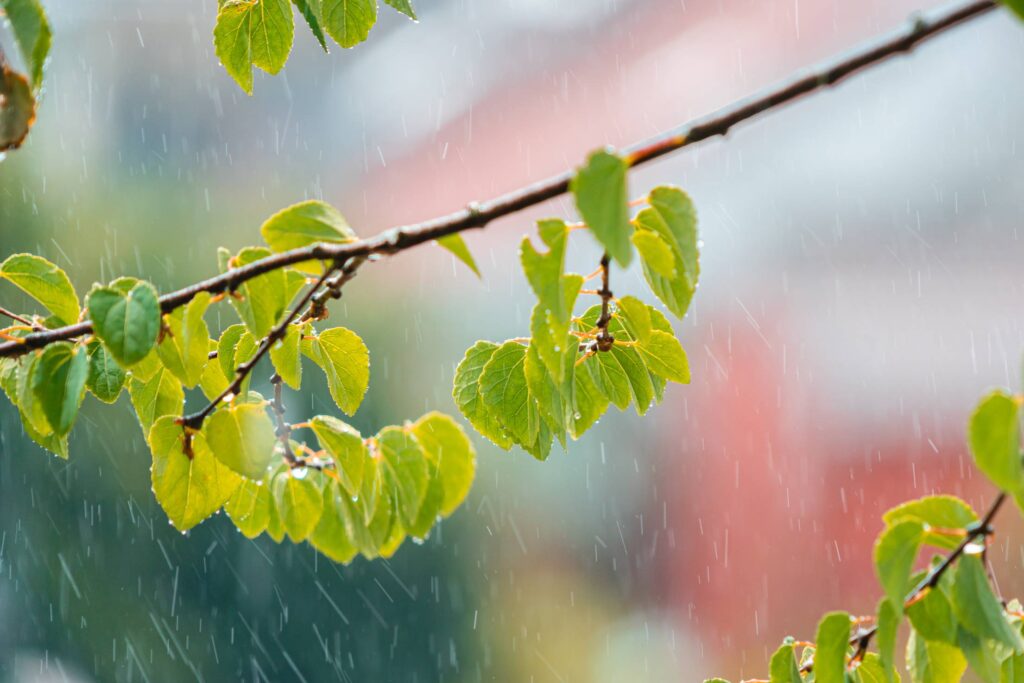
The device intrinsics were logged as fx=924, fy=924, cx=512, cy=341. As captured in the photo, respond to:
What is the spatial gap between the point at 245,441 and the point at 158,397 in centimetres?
9

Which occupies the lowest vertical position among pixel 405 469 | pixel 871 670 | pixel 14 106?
pixel 871 670

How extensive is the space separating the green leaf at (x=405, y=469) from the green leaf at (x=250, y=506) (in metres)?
0.10

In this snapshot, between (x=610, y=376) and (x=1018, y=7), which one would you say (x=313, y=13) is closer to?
(x=610, y=376)

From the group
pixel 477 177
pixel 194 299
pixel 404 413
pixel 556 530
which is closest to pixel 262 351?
pixel 194 299

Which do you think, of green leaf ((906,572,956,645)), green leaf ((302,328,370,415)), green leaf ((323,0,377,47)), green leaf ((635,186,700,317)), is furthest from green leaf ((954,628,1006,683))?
green leaf ((323,0,377,47))

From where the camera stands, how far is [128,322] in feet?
0.98

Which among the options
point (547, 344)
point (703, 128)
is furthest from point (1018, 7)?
point (547, 344)

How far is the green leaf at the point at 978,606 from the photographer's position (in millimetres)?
261

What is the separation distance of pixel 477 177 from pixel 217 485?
3668 millimetres

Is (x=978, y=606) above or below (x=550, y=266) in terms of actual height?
below

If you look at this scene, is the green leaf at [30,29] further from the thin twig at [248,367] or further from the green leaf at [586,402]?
the green leaf at [586,402]

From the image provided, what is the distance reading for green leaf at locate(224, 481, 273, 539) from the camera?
Answer: 15.6 inches

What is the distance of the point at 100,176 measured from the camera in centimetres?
373

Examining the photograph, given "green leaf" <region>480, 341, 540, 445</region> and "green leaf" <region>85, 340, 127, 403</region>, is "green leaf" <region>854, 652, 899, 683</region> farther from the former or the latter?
"green leaf" <region>85, 340, 127, 403</region>
